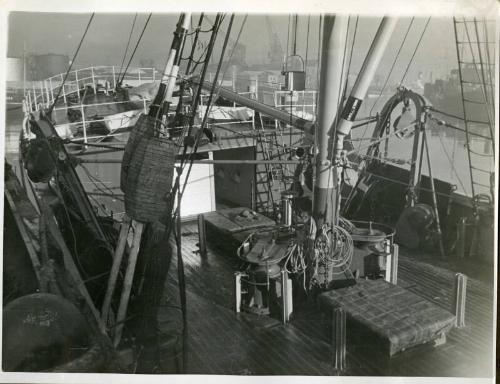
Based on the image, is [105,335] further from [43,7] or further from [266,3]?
[266,3]

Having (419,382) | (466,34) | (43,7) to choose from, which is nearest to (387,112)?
(466,34)

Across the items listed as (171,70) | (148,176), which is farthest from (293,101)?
(148,176)

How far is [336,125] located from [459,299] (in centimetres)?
206

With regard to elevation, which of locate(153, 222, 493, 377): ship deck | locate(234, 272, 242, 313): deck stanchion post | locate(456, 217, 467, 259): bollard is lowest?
locate(153, 222, 493, 377): ship deck

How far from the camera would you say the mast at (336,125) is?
14.1 ft

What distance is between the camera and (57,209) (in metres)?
6.04

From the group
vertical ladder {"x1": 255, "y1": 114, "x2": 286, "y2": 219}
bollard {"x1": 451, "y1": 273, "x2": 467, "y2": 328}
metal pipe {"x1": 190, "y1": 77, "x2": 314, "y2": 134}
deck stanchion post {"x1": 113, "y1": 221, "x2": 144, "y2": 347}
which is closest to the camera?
deck stanchion post {"x1": 113, "y1": 221, "x2": 144, "y2": 347}

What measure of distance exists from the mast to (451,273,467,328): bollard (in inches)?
52.7

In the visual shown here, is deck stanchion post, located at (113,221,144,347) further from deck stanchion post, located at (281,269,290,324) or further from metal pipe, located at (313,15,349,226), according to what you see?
metal pipe, located at (313,15,349,226)

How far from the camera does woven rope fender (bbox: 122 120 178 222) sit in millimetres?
3660

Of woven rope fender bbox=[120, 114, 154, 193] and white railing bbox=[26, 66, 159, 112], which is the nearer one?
woven rope fender bbox=[120, 114, 154, 193]

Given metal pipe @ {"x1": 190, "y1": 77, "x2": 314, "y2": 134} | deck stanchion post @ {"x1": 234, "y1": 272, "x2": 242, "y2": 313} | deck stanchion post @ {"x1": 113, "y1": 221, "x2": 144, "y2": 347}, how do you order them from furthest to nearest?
metal pipe @ {"x1": 190, "y1": 77, "x2": 314, "y2": 134} < deck stanchion post @ {"x1": 234, "y1": 272, "x2": 242, "y2": 313} < deck stanchion post @ {"x1": 113, "y1": 221, "x2": 144, "y2": 347}

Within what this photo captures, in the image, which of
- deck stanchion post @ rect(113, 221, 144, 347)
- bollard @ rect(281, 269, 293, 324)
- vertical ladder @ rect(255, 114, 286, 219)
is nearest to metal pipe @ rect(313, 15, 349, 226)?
bollard @ rect(281, 269, 293, 324)

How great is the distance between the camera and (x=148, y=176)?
3.67m
